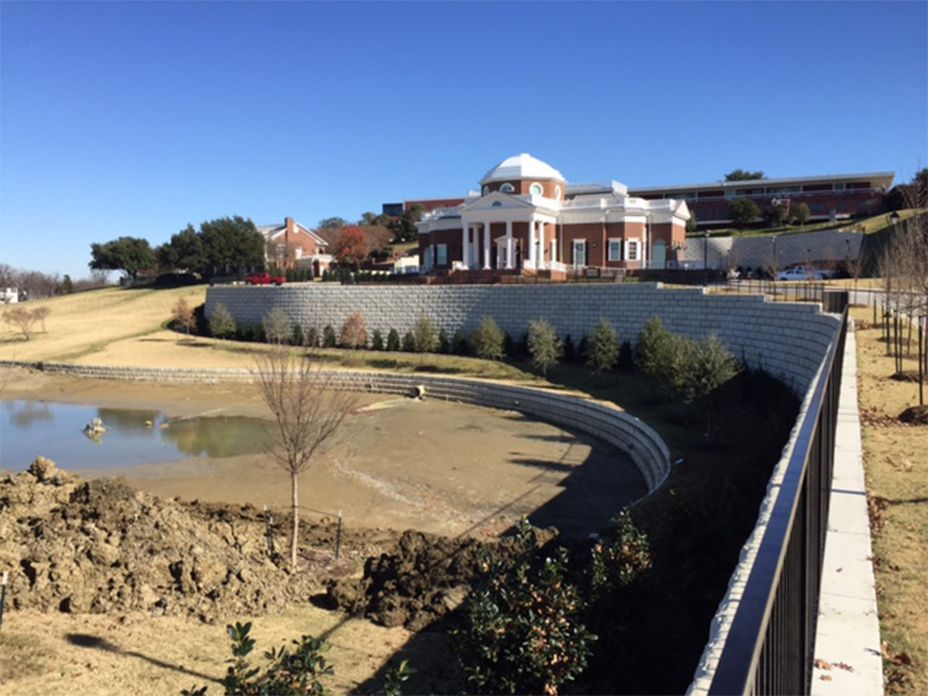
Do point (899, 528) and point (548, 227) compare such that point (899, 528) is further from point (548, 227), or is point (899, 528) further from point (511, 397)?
point (548, 227)

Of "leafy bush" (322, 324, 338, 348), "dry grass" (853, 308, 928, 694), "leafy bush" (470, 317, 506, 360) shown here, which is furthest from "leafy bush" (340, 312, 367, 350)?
"dry grass" (853, 308, 928, 694)

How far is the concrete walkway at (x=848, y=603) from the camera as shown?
3219 millimetres

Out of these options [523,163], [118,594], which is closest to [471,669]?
[118,594]

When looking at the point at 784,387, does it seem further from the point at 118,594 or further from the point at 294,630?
the point at 118,594

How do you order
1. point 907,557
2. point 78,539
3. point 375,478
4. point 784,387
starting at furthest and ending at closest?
1. point 784,387
2. point 375,478
3. point 78,539
4. point 907,557

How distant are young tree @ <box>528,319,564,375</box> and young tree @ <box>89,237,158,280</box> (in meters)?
58.6

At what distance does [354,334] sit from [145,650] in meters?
31.9

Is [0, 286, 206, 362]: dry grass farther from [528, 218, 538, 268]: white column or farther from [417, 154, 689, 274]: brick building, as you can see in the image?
[528, 218, 538, 268]: white column

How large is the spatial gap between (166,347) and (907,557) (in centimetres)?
4500

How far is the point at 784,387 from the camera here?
1862 cm

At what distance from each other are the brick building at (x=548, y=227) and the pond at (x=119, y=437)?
22505mm

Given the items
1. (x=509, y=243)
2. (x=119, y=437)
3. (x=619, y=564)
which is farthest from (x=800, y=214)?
(x=619, y=564)

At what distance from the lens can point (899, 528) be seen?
6156 mm

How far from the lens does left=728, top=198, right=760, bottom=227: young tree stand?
69.7 m
